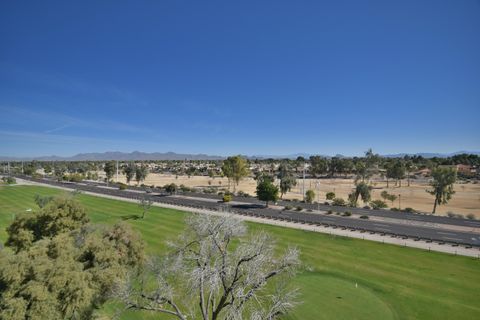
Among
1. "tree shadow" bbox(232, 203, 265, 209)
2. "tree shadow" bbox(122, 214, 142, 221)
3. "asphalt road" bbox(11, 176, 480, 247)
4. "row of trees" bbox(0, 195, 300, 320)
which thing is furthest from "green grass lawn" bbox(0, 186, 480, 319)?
"tree shadow" bbox(232, 203, 265, 209)

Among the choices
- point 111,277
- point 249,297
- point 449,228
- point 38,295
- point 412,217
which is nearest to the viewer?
point 249,297

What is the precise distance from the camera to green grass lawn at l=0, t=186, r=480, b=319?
2239 centimetres

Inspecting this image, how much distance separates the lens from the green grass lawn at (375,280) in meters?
22.4

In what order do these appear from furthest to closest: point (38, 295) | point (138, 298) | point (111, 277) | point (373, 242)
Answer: point (373, 242), point (111, 277), point (138, 298), point (38, 295)

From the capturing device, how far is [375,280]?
28.5 m

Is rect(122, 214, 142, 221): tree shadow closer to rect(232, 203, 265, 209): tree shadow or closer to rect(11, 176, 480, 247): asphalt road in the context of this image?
rect(11, 176, 480, 247): asphalt road

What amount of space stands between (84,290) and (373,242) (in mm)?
37952

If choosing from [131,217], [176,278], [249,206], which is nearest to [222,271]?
[176,278]

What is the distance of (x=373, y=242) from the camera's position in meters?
40.6

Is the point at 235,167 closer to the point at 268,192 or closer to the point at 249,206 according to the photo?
the point at 249,206

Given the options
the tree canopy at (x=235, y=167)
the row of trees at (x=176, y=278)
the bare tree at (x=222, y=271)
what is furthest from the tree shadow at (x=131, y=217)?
the tree canopy at (x=235, y=167)

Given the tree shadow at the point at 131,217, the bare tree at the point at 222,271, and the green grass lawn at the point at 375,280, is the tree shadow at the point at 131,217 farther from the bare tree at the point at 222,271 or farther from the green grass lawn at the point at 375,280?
the bare tree at the point at 222,271

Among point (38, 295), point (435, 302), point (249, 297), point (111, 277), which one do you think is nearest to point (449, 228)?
point (435, 302)

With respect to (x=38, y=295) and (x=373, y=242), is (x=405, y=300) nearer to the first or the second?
(x=373, y=242)
